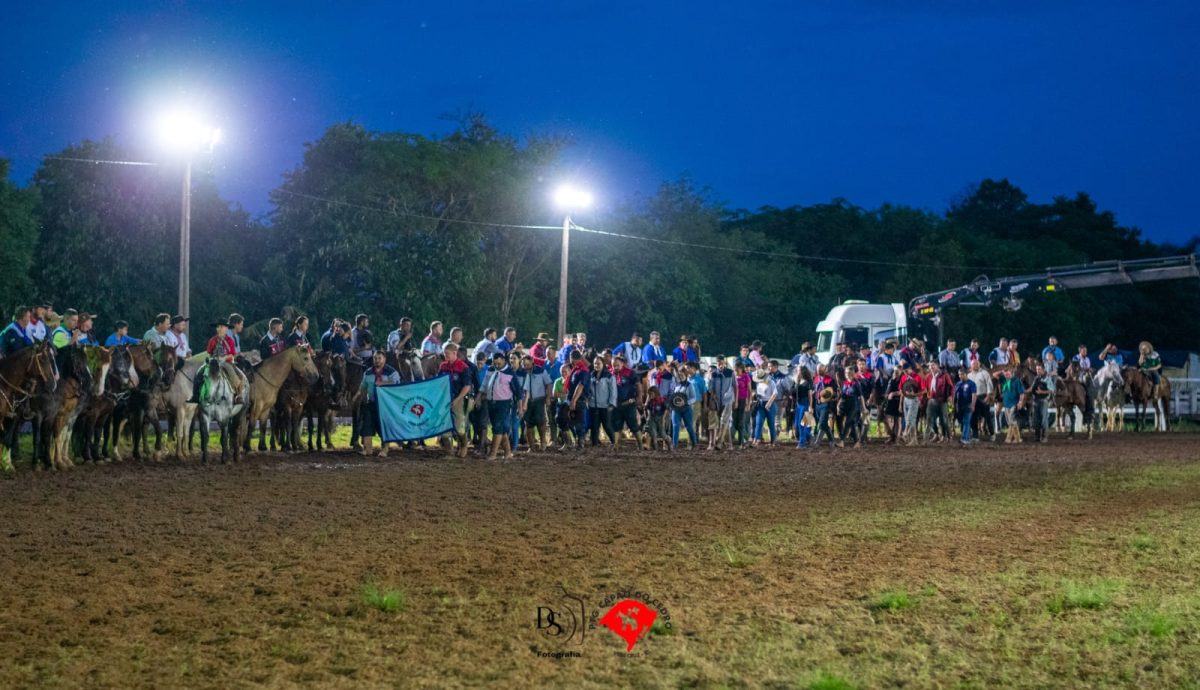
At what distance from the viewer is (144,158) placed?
40469 millimetres

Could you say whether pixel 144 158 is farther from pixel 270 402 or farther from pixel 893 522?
pixel 893 522

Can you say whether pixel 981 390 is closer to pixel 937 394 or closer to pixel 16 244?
pixel 937 394

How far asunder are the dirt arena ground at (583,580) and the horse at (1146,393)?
14.7 m

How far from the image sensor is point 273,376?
19.0m

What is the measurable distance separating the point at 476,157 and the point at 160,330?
2787 centimetres

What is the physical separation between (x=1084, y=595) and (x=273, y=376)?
1379 cm

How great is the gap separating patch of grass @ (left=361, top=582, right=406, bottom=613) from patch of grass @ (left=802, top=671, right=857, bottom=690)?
3.03 m

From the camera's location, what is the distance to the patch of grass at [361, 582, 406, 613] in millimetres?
8050

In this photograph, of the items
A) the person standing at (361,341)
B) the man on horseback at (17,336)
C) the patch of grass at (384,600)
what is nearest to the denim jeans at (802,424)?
the person standing at (361,341)

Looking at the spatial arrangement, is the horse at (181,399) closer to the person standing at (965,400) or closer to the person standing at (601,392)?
the person standing at (601,392)

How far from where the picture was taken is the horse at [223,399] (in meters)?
17.7

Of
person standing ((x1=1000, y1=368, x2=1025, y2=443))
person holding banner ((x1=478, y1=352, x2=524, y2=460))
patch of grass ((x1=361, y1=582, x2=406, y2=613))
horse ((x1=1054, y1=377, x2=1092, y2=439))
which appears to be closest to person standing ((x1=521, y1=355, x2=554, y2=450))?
person holding banner ((x1=478, y1=352, x2=524, y2=460))

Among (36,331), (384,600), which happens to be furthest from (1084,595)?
(36,331)

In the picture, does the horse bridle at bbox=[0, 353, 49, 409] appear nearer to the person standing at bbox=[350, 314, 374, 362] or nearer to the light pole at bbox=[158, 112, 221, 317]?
the person standing at bbox=[350, 314, 374, 362]
